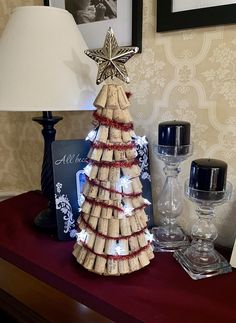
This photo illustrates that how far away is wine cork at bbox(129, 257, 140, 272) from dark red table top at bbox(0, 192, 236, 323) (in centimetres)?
2

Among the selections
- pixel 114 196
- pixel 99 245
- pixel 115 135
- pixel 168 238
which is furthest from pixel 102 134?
pixel 168 238

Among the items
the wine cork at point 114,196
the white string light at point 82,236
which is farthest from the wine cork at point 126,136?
the white string light at point 82,236

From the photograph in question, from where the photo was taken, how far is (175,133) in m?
0.70

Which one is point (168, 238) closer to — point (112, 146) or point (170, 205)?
point (170, 205)

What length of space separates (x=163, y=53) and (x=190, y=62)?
0.28ft

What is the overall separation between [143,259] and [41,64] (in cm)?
50

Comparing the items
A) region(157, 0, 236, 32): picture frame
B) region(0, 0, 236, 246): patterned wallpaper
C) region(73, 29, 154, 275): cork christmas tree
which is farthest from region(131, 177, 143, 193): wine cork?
region(157, 0, 236, 32): picture frame

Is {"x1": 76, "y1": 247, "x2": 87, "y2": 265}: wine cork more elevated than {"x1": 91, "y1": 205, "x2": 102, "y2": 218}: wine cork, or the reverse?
{"x1": 91, "y1": 205, "x2": 102, "y2": 218}: wine cork

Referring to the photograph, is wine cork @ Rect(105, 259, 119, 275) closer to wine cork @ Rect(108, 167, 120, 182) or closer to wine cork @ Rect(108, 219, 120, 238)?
wine cork @ Rect(108, 219, 120, 238)

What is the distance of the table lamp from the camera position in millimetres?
690

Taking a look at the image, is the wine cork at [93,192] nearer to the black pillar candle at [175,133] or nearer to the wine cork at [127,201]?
the wine cork at [127,201]

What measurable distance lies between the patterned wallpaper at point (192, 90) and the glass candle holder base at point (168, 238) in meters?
0.04

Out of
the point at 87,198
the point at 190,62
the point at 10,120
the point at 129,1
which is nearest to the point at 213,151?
the point at 190,62

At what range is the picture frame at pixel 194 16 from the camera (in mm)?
666
